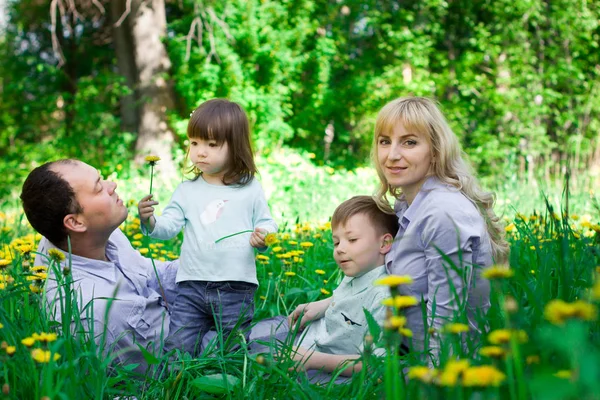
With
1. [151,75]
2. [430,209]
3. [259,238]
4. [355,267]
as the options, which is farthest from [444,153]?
[151,75]

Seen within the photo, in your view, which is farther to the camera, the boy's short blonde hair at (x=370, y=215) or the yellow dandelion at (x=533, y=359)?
the boy's short blonde hair at (x=370, y=215)

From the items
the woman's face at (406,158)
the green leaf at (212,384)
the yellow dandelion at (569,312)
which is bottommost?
the green leaf at (212,384)

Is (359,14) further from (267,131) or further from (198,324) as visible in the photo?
(198,324)

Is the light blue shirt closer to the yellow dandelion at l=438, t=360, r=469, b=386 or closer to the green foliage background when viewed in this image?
the yellow dandelion at l=438, t=360, r=469, b=386

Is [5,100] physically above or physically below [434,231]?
above

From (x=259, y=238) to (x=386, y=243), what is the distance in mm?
502

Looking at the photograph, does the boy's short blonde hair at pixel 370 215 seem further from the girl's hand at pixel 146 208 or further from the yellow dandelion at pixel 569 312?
the yellow dandelion at pixel 569 312

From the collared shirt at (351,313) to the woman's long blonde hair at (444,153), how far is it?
1.38 ft

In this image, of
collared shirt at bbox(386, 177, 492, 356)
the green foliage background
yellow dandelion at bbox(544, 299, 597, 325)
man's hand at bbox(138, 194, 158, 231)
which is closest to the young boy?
collared shirt at bbox(386, 177, 492, 356)

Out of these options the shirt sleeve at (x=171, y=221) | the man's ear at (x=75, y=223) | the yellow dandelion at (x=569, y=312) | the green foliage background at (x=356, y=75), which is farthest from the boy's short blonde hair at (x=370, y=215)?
the green foliage background at (x=356, y=75)

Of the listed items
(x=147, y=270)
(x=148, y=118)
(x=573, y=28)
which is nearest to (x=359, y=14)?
(x=573, y=28)

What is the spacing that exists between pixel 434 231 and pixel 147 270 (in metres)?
1.49

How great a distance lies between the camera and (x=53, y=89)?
43.8 ft

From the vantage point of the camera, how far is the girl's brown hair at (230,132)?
7.88 feet
